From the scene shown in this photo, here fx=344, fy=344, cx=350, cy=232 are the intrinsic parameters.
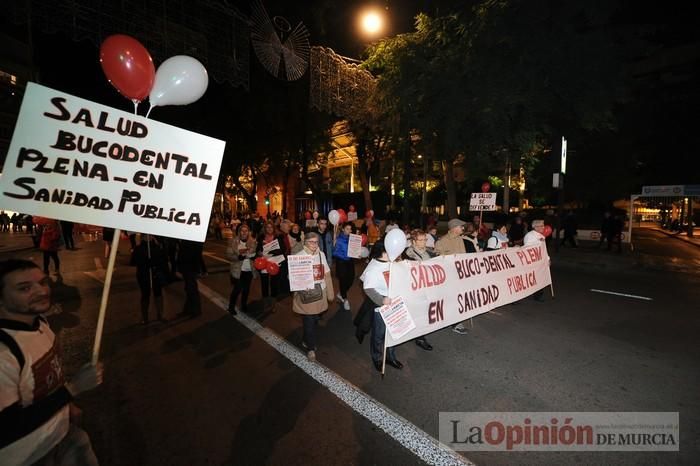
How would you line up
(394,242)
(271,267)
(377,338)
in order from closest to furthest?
(394,242), (377,338), (271,267)

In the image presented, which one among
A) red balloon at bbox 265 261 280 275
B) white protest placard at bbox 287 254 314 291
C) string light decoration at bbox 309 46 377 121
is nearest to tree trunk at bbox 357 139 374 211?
string light decoration at bbox 309 46 377 121

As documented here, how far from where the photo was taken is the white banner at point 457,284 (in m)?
4.27

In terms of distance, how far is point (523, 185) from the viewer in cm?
3309

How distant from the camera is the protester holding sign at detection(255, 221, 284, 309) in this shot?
6418 mm

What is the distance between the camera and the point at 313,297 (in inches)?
181

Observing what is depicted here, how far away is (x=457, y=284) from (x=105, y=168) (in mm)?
4331

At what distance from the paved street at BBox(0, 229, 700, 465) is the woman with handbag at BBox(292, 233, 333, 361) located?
295 mm

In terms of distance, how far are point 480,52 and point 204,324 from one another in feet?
34.0

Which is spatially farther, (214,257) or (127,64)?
(214,257)

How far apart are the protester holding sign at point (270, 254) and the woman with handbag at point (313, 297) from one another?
1.78 m

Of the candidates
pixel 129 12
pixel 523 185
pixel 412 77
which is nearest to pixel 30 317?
Answer: pixel 129 12

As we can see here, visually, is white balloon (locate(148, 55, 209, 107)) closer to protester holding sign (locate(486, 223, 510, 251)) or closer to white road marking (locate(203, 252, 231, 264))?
protester holding sign (locate(486, 223, 510, 251))

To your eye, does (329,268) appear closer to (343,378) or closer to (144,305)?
(343,378)

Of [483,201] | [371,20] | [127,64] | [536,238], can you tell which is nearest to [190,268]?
[127,64]
